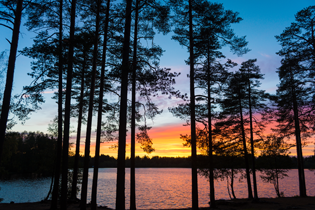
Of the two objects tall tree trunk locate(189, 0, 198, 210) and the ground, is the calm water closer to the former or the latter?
the ground

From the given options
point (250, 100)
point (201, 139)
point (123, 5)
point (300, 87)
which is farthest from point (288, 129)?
point (123, 5)

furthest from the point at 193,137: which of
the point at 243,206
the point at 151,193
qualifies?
the point at 151,193

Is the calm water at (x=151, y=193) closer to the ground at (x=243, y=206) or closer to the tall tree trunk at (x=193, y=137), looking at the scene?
the ground at (x=243, y=206)

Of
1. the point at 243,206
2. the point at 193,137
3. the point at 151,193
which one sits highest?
the point at 193,137

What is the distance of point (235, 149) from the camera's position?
2083 cm

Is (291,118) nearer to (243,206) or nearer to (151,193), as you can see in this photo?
(243,206)

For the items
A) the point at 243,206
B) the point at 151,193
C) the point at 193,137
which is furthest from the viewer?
the point at 151,193

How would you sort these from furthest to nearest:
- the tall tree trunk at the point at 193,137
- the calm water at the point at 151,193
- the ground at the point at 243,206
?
1. the calm water at the point at 151,193
2. the ground at the point at 243,206
3. the tall tree trunk at the point at 193,137

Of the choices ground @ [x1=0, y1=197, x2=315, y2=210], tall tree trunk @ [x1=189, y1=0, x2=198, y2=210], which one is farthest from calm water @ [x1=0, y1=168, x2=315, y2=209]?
tall tree trunk @ [x1=189, y1=0, x2=198, y2=210]

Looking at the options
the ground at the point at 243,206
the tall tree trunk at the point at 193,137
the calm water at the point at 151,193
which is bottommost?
the calm water at the point at 151,193

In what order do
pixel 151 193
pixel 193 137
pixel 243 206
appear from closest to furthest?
pixel 193 137, pixel 243 206, pixel 151 193

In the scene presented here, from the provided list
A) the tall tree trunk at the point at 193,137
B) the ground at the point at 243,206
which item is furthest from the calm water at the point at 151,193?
the tall tree trunk at the point at 193,137

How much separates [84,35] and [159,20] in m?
4.18

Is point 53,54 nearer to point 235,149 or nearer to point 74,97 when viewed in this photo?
point 74,97
